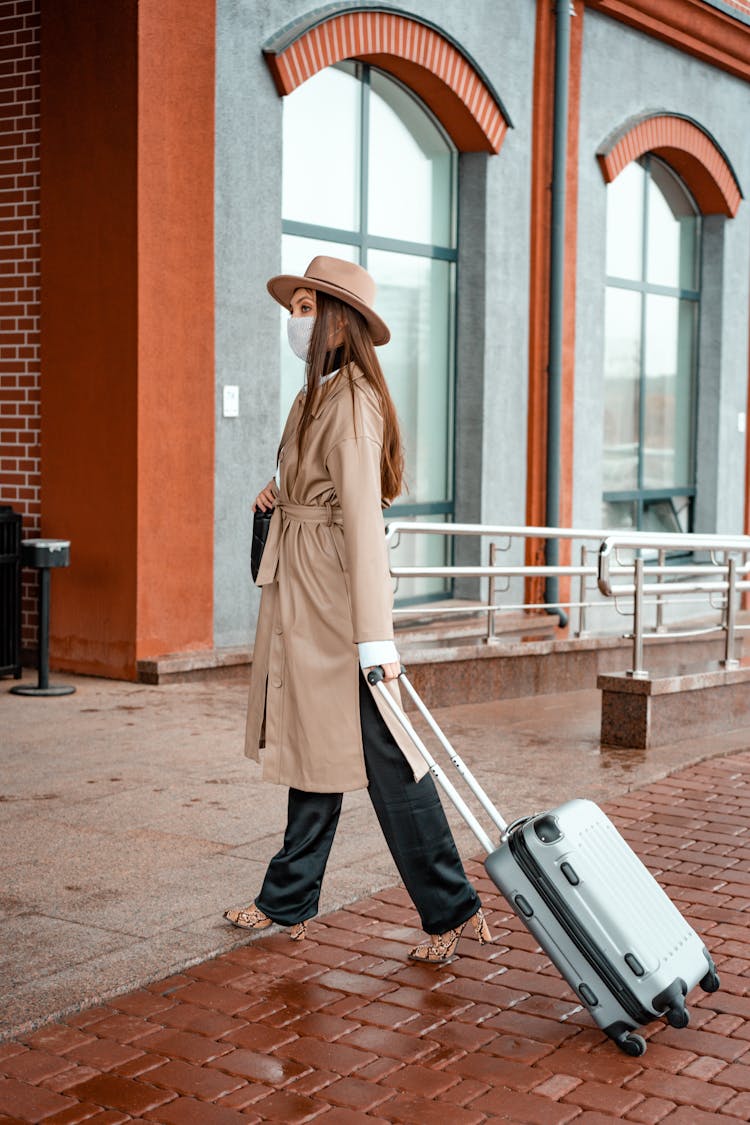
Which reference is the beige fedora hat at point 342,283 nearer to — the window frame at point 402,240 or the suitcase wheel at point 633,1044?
the suitcase wheel at point 633,1044

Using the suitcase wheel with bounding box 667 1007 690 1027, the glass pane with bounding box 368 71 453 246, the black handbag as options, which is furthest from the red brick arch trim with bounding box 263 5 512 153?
the suitcase wheel with bounding box 667 1007 690 1027

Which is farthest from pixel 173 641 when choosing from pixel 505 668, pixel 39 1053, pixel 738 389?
pixel 738 389

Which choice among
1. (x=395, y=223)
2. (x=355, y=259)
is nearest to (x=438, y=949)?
(x=355, y=259)

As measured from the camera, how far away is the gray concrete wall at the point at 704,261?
12430mm

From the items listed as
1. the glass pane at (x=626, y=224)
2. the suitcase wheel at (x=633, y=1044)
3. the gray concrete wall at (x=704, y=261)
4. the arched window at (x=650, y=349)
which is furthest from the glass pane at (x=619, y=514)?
the suitcase wheel at (x=633, y=1044)

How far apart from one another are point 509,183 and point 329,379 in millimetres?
7781

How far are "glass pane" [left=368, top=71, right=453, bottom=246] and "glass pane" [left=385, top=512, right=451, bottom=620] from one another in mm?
2144

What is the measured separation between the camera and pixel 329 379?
421 cm

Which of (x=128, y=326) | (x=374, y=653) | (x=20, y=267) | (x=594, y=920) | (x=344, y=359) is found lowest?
(x=594, y=920)

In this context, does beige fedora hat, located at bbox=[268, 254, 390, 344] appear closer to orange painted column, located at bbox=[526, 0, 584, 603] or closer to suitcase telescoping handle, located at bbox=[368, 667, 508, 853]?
suitcase telescoping handle, located at bbox=[368, 667, 508, 853]

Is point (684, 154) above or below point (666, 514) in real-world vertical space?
above

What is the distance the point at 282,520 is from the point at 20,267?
531 cm

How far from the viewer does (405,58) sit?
10.4 m

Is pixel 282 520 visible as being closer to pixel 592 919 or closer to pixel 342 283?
pixel 342 283
